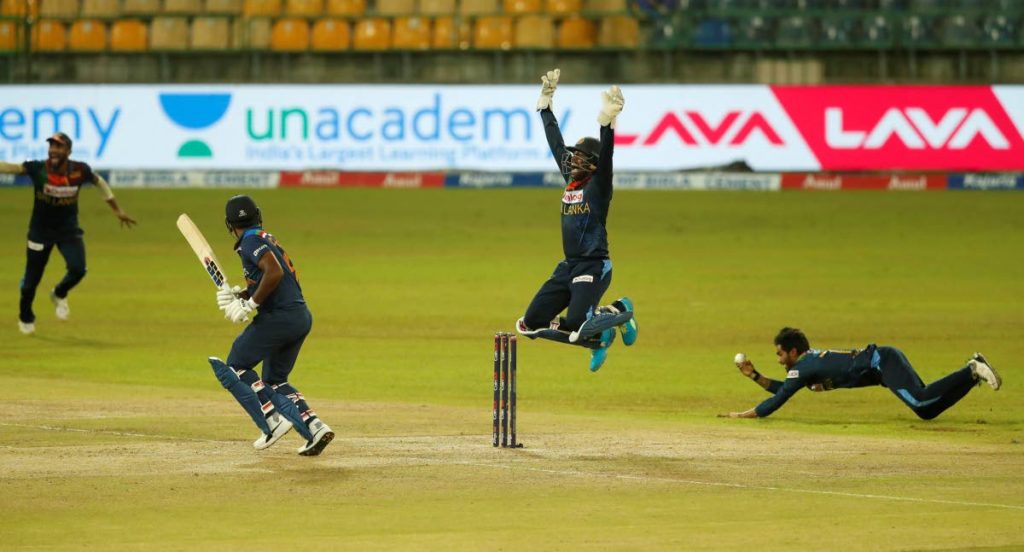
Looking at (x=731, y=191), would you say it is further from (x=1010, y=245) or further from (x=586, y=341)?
(x=586, y=341)

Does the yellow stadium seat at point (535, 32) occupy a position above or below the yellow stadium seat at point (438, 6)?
below

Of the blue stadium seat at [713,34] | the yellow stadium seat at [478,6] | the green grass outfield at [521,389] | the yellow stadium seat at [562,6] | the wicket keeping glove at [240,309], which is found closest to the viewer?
the green grass outfield at [521,389]

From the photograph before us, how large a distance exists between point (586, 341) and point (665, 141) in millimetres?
21045

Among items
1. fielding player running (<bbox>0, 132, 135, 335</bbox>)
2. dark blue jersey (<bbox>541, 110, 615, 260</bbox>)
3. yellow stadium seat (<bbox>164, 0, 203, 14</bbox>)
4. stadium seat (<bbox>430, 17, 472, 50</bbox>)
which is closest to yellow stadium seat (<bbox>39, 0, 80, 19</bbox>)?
yellow stadium seat (<bbox>164, 0, 203, 14</bbox>)

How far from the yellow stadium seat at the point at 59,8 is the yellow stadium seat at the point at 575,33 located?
451 inches

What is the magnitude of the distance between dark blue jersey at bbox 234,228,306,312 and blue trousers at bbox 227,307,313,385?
0.06m

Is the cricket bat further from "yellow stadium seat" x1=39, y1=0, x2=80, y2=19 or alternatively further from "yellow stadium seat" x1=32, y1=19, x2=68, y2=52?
"yellow stadium seat" x1=39, y1=0, x2=80, y2=19

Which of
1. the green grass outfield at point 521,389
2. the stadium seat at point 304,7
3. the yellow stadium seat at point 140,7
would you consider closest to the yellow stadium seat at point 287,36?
the stadium seat at point 304,7

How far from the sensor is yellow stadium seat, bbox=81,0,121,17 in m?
38.2

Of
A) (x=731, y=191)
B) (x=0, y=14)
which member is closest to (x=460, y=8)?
(x=731, y=191)

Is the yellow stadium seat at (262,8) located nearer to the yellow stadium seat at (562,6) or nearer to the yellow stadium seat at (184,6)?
the yellow stadium seat at (184,6)

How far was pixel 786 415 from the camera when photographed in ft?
51.8

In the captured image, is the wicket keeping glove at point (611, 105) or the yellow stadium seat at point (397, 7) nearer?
the wicket keeping glove at point (611, 105)

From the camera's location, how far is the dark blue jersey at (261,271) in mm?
11906
